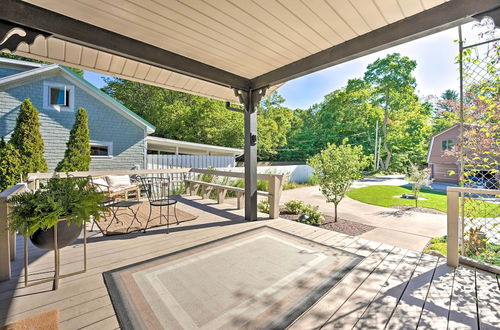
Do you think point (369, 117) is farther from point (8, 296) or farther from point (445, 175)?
point (8, 296)

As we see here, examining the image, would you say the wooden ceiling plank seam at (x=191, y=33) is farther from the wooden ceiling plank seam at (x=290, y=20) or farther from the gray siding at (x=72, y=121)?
the gray siding at (x=72, y=121)

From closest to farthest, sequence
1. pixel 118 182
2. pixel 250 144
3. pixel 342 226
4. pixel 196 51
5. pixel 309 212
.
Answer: pixel 196 51, pixel 250 144, pixel 342 226, pixel 309 212, pixel 118 182

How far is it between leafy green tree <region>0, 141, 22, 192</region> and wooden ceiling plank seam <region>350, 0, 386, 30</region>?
968cm

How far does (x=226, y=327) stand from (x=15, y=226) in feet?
6.19

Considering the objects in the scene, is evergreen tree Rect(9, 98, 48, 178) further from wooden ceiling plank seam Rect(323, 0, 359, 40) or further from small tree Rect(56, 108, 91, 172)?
wooden ceiling plank seam Rect(323, 0, 359, 40)

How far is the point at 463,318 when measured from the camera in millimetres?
1755

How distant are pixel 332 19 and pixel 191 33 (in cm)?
152

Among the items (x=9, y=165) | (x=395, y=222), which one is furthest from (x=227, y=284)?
(x=9, y=165)

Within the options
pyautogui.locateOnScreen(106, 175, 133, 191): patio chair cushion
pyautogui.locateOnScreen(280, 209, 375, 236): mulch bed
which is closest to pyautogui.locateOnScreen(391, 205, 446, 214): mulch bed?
pyautogui.locateOnScreen(280, 209, 375, 236): mulch bed

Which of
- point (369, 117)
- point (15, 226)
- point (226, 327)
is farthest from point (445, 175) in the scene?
point (15, 226)

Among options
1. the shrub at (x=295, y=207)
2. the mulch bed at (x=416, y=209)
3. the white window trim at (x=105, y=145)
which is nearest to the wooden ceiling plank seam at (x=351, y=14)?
the shrub at (x=295, y=207)

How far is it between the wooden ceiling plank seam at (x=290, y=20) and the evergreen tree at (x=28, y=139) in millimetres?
8932

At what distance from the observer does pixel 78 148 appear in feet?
27.0

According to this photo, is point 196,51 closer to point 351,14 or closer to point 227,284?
point 351,14
